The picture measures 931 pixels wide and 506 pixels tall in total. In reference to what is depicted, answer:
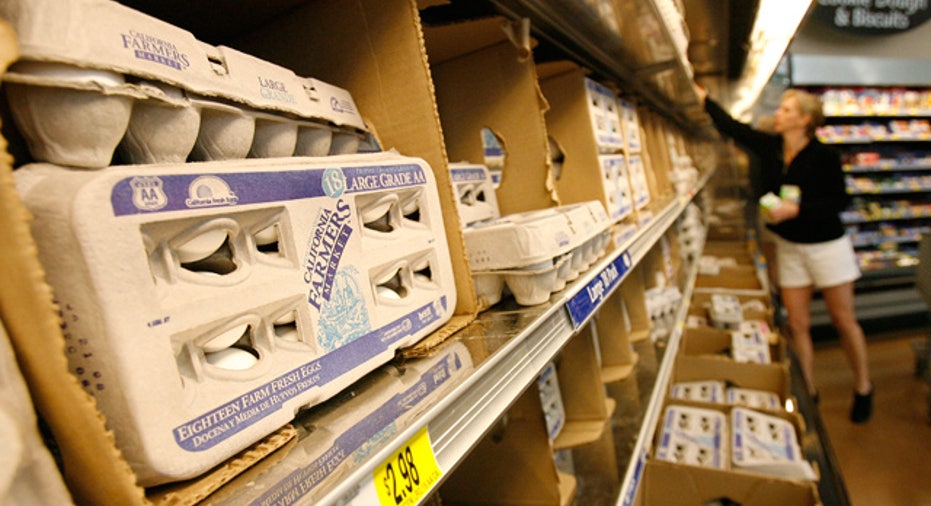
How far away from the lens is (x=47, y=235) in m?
0.36

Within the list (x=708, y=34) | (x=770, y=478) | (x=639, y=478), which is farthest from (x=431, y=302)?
(x=708, y=34)

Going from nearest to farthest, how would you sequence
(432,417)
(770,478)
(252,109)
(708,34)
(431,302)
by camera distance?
(432,417) < (252,109) < (431,302) < (770,478) < (708,34)

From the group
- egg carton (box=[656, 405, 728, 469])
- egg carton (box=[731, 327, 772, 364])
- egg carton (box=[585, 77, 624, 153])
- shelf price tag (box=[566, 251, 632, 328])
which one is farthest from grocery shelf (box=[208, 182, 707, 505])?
egg carton (box=[731, 327, 772, 364])

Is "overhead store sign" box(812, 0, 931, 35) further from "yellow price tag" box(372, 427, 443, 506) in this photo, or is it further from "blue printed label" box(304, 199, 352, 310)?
"yellow price tag" box(372, 427, 443, 506)

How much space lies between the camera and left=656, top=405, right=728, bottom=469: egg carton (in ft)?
5.55

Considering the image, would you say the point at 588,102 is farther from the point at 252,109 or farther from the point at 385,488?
the point at 385,488

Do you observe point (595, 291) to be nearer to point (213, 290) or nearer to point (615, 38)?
point (213, 290)

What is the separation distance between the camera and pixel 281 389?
1.63ft

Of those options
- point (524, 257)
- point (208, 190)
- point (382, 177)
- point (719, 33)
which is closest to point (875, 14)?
point (719, 33)

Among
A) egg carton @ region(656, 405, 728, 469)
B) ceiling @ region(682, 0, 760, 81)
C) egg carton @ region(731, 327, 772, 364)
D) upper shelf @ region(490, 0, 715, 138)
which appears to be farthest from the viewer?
egg carton @ region(731, 327, 772, 364)

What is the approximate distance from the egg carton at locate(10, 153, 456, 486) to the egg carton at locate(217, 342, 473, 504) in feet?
0.10

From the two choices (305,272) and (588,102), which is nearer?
(305,272)

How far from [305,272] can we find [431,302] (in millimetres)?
248

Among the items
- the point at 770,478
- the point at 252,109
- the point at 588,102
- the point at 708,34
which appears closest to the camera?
the point at 252,109
